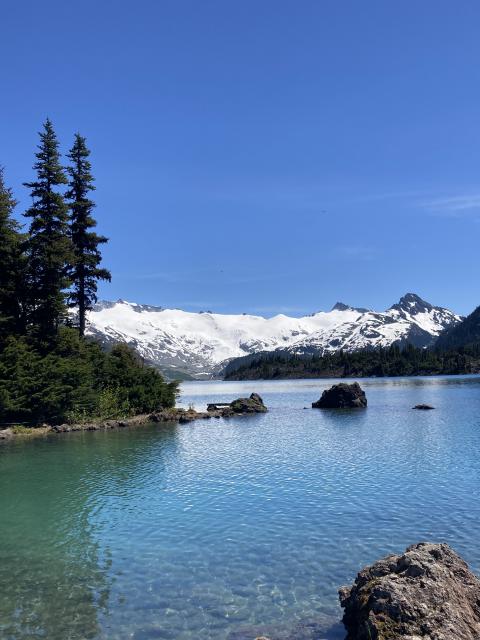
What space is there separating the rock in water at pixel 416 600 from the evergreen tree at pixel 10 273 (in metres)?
52.8

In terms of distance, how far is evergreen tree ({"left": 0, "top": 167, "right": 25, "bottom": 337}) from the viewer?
57.6 meters

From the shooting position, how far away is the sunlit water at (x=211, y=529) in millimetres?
13172

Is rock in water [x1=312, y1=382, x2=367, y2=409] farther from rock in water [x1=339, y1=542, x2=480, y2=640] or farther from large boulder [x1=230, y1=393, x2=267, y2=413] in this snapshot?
rock in water [x1=339, y1=542, x2=480, y2=640]

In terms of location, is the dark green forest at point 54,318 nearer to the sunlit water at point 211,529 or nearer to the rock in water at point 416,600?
the sunlit water at point 211,529

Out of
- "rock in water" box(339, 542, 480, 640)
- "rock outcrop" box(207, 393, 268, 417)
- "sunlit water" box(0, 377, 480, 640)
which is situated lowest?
"rock outcrop" box(207, 393, 268, 417)

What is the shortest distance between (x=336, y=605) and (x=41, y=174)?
59.6 m

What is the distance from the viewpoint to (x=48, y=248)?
5738 cm

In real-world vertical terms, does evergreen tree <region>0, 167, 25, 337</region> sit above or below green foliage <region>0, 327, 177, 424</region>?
above

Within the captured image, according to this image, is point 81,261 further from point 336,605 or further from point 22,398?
point 336,605

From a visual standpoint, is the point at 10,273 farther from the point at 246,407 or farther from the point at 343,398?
the point at 343,398

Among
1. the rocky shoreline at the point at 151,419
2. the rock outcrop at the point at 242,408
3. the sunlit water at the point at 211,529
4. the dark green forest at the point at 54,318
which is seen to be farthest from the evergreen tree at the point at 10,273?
the rock outcrop at the point at 242,408

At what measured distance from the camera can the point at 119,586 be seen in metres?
15.0

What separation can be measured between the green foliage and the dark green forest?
0.11 m

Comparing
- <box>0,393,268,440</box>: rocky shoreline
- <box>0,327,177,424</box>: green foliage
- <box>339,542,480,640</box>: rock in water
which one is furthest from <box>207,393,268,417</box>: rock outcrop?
<box>339,542,480,640</box>: rock in water
